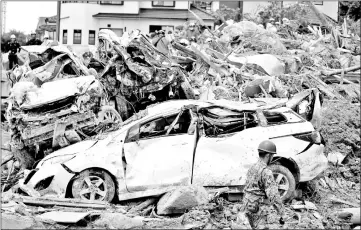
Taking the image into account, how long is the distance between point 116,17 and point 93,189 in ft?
100

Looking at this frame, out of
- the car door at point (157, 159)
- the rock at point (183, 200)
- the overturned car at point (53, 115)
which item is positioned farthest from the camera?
the overturned car at point (53, 115)

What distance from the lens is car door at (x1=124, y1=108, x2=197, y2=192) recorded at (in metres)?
10.3

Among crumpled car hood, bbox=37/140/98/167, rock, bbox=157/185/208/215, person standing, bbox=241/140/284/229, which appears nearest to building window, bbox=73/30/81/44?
crumpled car hood, bbox=37/140/98/167

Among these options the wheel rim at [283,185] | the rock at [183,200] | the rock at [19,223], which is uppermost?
the wheel rim at [283,185]

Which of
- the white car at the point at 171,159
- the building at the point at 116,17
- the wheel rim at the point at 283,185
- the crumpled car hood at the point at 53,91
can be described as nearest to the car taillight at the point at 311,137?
the white car at the point at 171,159

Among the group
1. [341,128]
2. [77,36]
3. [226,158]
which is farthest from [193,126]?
[77,36]

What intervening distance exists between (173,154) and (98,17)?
30393 mm

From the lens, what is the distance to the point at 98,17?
129 feet

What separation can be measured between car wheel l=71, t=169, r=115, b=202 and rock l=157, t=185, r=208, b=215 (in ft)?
3.18

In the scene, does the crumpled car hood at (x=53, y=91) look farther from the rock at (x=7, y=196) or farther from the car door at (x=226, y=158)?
the car door at (x=226, y=158)

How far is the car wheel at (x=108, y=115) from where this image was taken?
512 inches

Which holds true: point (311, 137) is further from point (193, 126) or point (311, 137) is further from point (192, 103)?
point (192, 103)

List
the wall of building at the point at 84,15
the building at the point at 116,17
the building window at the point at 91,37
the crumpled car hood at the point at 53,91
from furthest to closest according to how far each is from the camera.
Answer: the building window at the point at 91,37 < the building at the point at 116,17 < the wall of building at the point at 84,15 < the crumpled car hood at the point at 53,91

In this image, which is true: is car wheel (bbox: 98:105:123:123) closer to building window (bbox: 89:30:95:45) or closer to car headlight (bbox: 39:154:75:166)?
car headlight (bbox: 39:154:75:166)
